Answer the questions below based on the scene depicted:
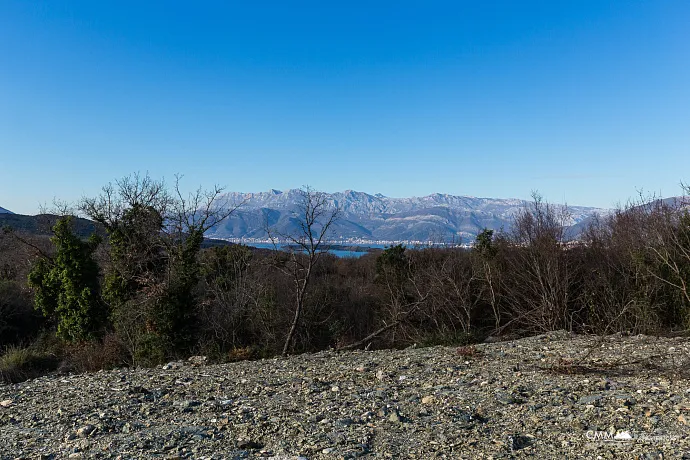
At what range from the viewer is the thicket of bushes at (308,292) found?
59.1 ft

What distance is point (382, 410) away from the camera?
6.98 meters

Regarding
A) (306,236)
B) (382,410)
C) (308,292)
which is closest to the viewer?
(382,410)

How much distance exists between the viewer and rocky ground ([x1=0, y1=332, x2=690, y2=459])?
5512mm

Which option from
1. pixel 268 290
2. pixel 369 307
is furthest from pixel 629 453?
pixel 369 307

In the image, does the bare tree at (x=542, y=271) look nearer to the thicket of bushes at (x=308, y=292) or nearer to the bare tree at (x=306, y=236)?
the thicket of bushes at (x=308, y=292)

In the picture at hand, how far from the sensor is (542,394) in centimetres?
738

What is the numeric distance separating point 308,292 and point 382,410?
21266 mm

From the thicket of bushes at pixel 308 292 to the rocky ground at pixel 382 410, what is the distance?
235 inches

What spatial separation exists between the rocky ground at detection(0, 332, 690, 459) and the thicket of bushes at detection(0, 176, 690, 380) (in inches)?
235
